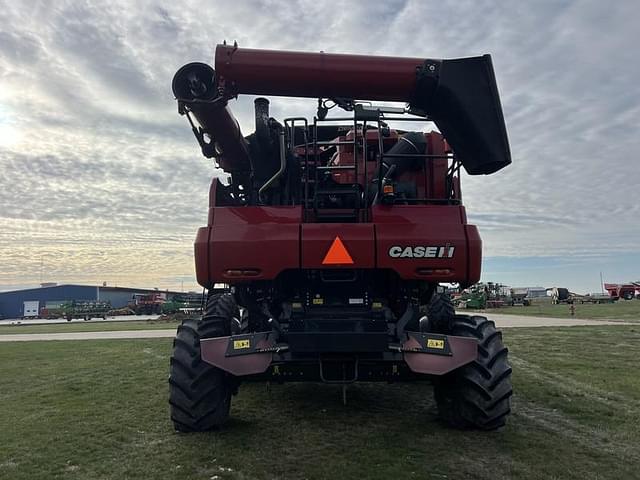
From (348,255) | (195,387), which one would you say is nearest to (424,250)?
(348,255)

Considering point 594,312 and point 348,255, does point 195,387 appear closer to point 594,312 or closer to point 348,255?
point 348,255

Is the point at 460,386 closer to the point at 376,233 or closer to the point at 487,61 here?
the point at 376,233

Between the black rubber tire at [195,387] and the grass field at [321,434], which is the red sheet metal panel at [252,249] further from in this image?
the grass field at [321,434]

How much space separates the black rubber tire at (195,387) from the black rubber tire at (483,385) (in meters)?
2.24

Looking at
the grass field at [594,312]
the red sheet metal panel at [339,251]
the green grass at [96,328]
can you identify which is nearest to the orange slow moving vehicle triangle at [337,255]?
the red sheet metal panel at [339,251]

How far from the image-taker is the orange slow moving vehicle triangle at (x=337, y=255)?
16.0ft

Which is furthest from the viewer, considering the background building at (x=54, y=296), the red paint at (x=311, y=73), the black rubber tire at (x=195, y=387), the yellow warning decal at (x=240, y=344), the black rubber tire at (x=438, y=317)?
the background building at (x=54, y=296)

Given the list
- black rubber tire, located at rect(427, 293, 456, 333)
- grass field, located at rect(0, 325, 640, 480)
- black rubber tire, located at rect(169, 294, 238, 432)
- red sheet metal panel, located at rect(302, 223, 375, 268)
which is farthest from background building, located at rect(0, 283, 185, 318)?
red sheet metal panel, located at rect(302, 223, 375, 268)

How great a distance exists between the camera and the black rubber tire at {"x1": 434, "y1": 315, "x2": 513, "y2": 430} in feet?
16.2

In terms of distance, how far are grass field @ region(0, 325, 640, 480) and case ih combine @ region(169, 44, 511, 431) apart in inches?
16.8

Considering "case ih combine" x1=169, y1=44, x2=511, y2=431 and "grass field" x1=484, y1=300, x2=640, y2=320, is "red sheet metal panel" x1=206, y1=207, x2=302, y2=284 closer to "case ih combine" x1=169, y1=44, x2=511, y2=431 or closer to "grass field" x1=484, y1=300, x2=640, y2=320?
"case ih combine" x1=169, y1=44, x2=511, y2=431

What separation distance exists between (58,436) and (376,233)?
3.92 m

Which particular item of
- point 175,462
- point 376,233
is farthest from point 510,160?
point 175,462

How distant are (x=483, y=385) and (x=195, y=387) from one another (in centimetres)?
271
